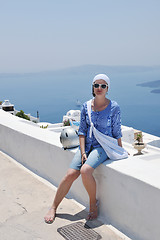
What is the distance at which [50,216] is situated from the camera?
2.55 metres

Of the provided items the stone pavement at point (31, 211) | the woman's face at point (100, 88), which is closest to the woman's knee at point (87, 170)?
the stone pavement at point (31, 211)

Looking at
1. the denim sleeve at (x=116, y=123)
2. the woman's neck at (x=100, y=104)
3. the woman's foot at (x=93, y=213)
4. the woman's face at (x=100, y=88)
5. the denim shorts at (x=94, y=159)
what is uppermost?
the woman's face at (x=100, y=88)

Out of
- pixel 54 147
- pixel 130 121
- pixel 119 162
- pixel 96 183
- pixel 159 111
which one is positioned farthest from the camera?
pixel 159 111

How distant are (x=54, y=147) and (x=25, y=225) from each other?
906 mm

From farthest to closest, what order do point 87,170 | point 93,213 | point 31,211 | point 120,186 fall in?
point 31,211 < point 93,213 < point 87,170 < point 120,186

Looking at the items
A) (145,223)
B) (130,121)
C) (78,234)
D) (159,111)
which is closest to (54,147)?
(78,234)

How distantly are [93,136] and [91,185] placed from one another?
0.41 metres

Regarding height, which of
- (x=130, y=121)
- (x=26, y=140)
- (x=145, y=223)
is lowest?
(x=130, y=121)

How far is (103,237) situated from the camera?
7.49ft

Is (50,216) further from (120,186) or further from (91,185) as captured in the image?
(120,186)

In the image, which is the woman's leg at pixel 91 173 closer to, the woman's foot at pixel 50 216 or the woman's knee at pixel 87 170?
the woman's knee at pixel 87 170

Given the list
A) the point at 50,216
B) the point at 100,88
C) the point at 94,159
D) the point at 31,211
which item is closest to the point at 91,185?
the point at 94,159

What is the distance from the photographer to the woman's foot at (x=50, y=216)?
8.24ft

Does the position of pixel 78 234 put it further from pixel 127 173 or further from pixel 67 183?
pixel 127 173
